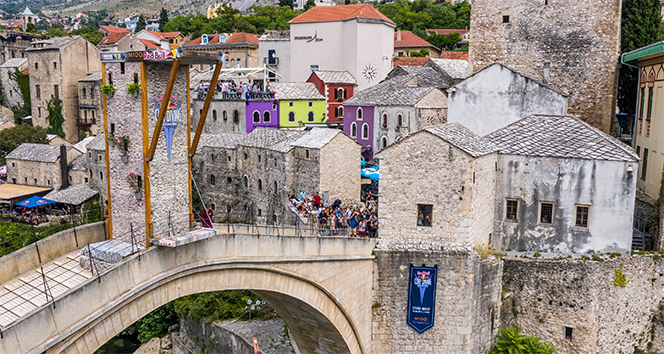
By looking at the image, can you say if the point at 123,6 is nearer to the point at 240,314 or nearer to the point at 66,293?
the point at 240,314

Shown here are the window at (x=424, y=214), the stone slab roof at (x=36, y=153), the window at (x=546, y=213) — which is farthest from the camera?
the stone slab roof at (x=36, y=153)

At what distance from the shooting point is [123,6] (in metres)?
185

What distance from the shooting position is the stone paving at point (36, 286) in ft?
37.2

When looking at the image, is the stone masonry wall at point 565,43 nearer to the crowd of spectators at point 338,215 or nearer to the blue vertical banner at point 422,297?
the crowd of spectators at point 338,215

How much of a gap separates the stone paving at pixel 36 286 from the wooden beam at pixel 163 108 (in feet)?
9.42

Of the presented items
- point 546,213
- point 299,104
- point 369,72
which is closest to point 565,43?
point 546,213

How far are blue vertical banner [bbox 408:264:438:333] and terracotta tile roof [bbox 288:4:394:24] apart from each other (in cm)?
3161

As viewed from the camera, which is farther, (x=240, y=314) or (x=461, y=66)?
(x=461, y=66)

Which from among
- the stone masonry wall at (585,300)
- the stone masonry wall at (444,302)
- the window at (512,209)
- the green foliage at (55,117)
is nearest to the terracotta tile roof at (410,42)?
the green foliage at (55,117)

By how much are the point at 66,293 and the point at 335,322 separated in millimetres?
10041

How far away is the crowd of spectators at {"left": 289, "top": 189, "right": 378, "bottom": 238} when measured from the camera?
22.0 m

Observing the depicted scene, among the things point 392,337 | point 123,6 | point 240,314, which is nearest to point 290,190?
point 240,314

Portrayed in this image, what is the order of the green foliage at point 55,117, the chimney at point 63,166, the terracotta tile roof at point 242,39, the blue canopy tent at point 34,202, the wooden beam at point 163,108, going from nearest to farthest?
1. the wooden beam at point 163,108
2. the blue canopy tent at point 34,202
3. the chimney at point 63,166
4. the green foliage at point 55,117
5. the terracotta tile roof at point 242,39

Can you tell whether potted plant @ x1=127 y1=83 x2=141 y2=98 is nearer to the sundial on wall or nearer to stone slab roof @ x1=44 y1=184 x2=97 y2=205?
stone slab roof @ x1=44 y1=184 x2=97 y2=205
